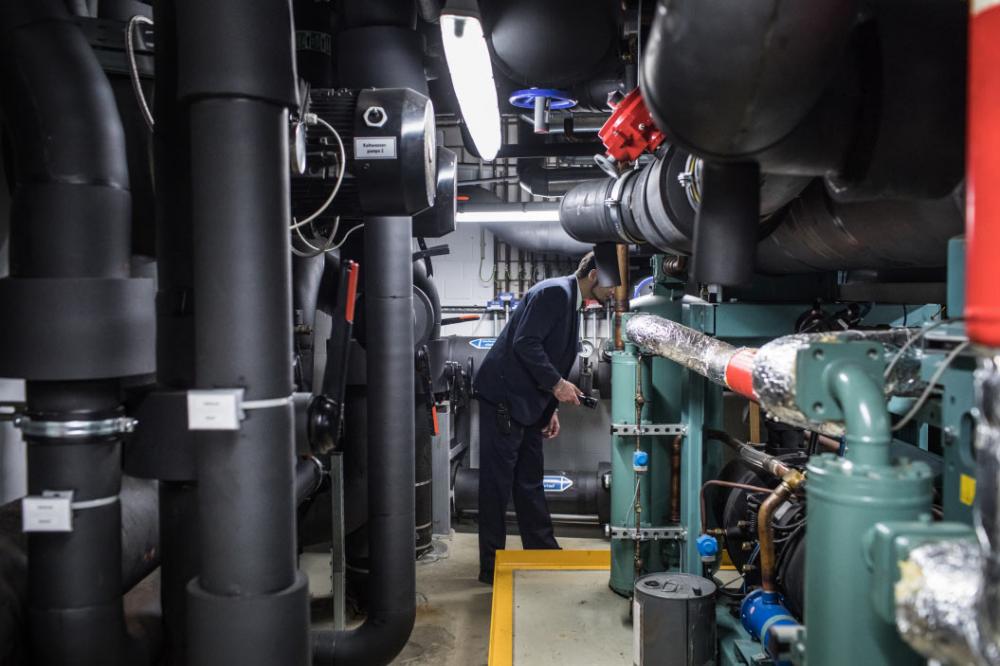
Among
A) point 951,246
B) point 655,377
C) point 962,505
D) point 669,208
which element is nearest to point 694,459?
point 655,377

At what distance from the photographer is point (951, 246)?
0.79 m

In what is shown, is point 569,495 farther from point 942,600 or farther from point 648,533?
point 942,600

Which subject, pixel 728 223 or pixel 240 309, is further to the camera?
pixel 240 309

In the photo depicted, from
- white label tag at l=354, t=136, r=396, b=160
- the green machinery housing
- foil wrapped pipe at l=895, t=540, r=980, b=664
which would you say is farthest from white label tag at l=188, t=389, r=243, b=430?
foil wrapped pipe at l=895, t=540, r=980, b=664

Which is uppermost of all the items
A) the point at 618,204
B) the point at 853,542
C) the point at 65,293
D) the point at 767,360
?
the point at 618,204

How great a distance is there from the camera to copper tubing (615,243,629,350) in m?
3.04

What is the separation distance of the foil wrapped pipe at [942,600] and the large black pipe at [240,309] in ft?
3.10

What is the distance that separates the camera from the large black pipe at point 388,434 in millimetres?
2631

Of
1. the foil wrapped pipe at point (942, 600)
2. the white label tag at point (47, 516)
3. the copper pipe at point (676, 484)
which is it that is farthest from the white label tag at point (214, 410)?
the copper pipe at point (676, 484)

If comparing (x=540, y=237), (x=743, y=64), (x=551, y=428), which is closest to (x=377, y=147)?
(x=743, y=64)

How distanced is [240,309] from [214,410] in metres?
0.17

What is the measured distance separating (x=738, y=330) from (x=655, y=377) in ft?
2.12

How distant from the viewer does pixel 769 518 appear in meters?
1.71

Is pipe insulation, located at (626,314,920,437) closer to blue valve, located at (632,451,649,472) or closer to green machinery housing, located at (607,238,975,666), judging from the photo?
green machinery housing, located at (607,238,975,666)
